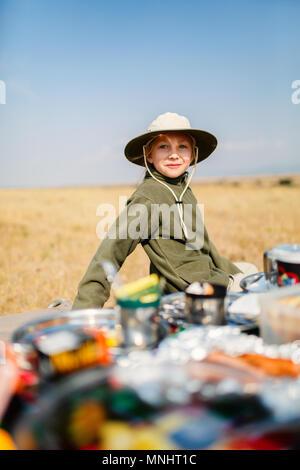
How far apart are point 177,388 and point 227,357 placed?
0.19 metres

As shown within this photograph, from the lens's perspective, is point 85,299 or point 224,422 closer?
point 224,422

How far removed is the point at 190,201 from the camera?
287 centimetres

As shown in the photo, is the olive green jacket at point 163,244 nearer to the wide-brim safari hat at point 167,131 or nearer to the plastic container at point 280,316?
the wide-brim safari hat at point 167,131

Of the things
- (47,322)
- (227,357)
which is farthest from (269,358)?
(47,322)

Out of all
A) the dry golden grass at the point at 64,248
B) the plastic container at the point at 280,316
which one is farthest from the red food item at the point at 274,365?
the dry golden grass at the point at 64,248

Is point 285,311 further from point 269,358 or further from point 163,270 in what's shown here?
point 163,270

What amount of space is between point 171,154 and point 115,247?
0.81 metres

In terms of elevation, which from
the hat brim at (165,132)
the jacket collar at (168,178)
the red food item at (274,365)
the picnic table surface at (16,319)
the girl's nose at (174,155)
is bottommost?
the picnic table surface at (16,319)

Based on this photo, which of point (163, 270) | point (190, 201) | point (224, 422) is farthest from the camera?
point (190, 201)

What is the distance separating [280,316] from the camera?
1.20 metres

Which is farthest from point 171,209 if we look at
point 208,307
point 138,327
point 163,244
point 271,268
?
point 138,327

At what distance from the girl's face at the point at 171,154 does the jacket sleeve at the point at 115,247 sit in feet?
1.06

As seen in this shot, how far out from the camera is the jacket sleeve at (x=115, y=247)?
77.1 inches

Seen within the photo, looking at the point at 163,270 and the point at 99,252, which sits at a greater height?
the point at 99,252
